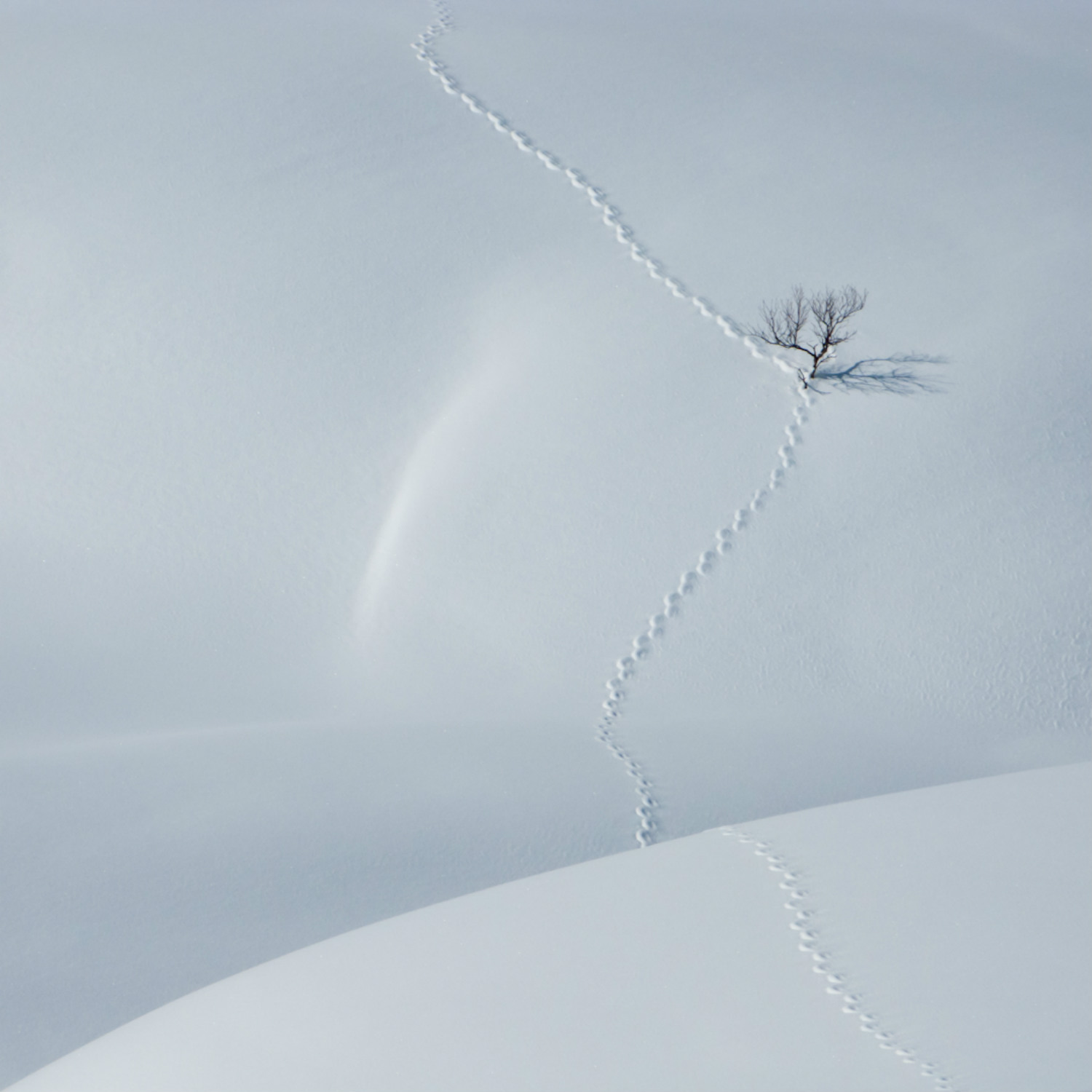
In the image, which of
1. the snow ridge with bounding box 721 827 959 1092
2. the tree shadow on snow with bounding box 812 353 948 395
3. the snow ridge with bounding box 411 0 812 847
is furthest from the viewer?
the tree shadow on snow with bounding box 812 353 948 395

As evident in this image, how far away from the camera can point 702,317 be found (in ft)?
27.3

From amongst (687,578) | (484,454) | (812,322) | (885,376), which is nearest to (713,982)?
(687,578)

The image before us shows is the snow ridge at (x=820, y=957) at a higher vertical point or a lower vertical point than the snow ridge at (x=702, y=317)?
lower

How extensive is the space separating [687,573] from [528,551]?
102 centimetres

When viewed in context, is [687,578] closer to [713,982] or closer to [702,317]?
[702,317]

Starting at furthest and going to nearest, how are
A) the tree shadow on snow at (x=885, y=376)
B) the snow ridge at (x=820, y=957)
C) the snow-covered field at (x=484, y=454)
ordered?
the tree shadow on snow at (x=885, y=376) → the snow-covered field at (x=484, y=454) → the snow ridge at (x=820, y=957)

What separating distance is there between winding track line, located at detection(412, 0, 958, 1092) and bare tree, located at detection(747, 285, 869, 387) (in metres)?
0.13

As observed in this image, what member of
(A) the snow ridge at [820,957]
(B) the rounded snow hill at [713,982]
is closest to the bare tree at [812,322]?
(B) the rounded snow hill at [713,982]

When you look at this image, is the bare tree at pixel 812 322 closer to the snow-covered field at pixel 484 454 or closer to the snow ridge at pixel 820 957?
the snow-covered field at pixel 484 454

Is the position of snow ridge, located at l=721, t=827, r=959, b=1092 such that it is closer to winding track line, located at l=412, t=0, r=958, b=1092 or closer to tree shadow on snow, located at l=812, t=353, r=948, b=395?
winding track line, located at l=412, t=0, r=958, b=1092

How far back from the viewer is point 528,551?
24.6 feet

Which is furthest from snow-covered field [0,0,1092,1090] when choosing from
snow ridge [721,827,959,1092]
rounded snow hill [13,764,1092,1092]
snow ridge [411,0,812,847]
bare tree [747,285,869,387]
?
snow ridge [721,827,959,1092]

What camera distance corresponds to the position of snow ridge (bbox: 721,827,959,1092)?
2748mm

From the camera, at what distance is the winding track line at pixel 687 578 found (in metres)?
3.06
